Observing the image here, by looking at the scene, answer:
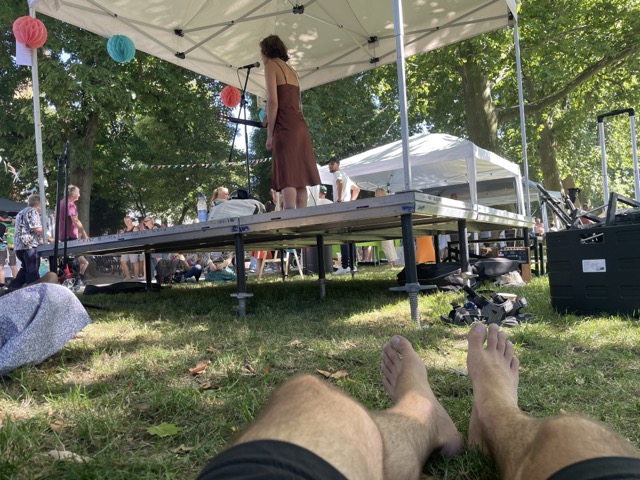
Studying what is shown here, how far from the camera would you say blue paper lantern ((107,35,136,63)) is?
19.7 ft

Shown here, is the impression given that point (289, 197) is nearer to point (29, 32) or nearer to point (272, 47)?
point (272, 47)

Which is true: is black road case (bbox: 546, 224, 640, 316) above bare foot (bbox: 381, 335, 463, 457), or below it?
above

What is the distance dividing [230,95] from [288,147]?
4332mm

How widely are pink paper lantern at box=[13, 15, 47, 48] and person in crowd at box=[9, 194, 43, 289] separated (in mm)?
2463

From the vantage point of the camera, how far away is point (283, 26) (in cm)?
718

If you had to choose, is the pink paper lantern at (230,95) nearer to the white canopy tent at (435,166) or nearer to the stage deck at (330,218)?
the white canopy tent at (435,166)

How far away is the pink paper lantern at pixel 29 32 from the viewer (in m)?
5.38

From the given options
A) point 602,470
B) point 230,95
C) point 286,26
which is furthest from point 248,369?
point 230,95

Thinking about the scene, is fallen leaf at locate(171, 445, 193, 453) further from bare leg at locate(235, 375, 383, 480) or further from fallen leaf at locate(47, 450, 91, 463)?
bare leg at locate(235, 375, 383, 480)

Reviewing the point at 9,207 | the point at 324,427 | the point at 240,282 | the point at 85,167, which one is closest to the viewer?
the point at 324,427

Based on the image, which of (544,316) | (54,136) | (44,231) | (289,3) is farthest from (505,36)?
(54,136)

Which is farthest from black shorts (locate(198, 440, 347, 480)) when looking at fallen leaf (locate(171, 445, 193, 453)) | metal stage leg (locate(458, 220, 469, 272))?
metal stage leg (locate(458, 220, 469, 272))

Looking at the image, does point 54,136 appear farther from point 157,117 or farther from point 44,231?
point 44,231

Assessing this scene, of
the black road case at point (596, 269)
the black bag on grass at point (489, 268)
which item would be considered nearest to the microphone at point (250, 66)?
the black bag on grass at point (489, 268)
